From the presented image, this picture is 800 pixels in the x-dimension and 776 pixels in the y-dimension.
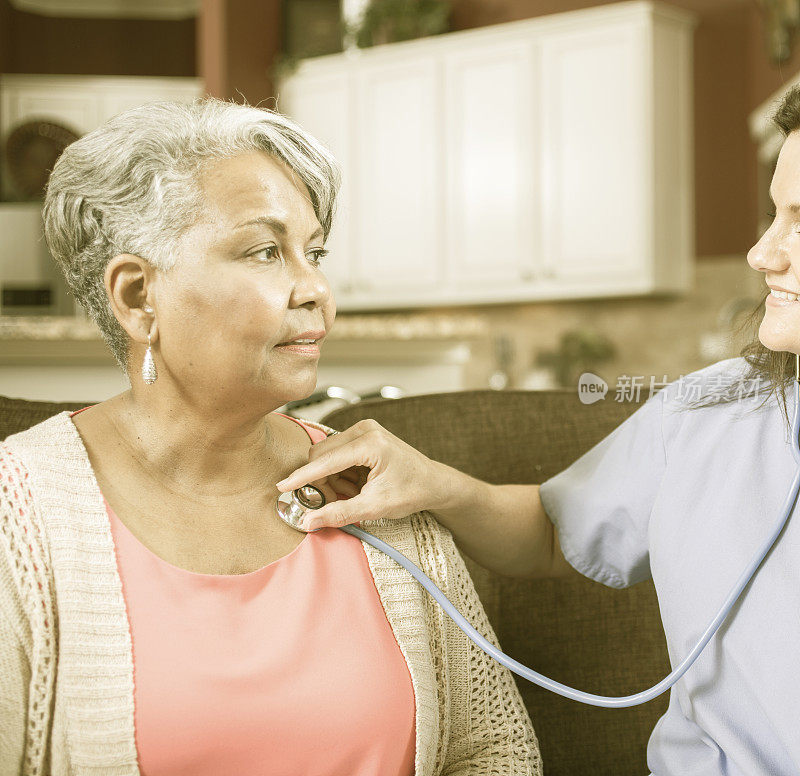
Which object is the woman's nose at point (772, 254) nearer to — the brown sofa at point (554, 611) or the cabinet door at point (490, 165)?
the brown sofa at point (554, 611)

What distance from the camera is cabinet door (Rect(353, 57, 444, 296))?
5.12m

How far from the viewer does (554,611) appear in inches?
54.1

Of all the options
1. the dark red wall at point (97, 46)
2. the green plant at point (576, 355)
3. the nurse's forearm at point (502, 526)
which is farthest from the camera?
the dark red wall at point (97, 46)

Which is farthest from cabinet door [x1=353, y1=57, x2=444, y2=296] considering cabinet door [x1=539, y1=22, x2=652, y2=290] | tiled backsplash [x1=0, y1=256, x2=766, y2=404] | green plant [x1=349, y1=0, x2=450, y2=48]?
cabinet door [x1=539, y1=22, x2=652, y2=290]

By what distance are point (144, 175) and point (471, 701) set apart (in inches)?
27.6

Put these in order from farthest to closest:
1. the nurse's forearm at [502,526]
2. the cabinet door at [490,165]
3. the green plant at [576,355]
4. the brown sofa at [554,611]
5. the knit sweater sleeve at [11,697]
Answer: the green plant at [576,355] < the cabinet door at [490,165] < the brown sofa at [554,611] < the nurse's forearm at [502,526] < the knit sweater sleeve at [11,697]

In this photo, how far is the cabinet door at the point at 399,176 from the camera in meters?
5.12

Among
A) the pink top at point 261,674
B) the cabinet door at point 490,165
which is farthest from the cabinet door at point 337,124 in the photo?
the pink top at point 261,674

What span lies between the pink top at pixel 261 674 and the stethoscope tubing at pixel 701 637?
70mm

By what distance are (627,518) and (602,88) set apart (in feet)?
12.9

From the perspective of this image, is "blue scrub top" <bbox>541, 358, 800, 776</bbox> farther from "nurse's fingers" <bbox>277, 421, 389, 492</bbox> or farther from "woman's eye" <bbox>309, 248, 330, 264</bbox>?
"woman's eye" <bbox>309, 248, 330, 264</bbox>

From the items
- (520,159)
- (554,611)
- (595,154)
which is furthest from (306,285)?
(520,159)

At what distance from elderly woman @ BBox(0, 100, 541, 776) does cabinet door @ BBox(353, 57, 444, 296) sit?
4099 mm

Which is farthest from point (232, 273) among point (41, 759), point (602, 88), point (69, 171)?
point (602, 88)
